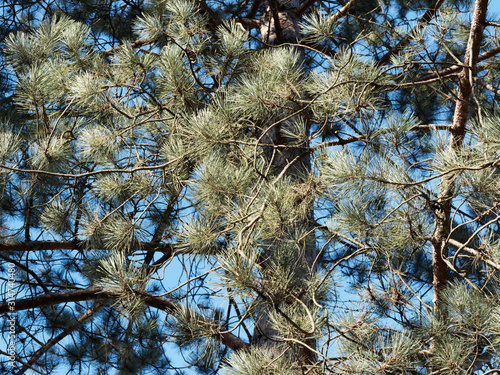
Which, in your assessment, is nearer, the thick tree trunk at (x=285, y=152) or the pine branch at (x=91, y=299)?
the thick tree trunk at (x=285, y=152)

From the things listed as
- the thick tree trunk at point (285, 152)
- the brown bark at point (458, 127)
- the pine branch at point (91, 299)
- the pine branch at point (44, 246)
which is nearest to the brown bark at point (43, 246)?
the pine branch at point (44, 246)

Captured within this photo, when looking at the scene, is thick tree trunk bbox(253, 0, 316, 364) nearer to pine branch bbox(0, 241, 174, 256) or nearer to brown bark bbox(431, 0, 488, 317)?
brown bark bbox(431, 0, 488, 317)

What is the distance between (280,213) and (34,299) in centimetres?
123

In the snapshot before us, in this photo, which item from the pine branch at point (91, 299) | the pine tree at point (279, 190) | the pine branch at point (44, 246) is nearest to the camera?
the pine tree at point (279, 190)

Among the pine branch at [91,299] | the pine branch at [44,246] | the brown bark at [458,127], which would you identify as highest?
the pine branch at [44,246]

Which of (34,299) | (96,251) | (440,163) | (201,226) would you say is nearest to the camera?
(440,163)

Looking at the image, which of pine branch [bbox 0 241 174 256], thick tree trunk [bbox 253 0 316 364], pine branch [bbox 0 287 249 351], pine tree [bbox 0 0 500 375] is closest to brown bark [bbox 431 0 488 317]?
pine tree [bbox 0 0 500 375]

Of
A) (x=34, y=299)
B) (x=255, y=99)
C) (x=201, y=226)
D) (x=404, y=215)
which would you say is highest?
(x=34, y=299)

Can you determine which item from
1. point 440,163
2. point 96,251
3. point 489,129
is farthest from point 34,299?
point 489,129

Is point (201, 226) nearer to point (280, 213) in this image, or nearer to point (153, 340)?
point (280, 213)

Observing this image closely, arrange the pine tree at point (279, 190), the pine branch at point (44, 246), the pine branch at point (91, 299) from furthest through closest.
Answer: the pine branch at point (44, 246) < the pine branch at point (91, 299) < the pine tree at point (279, 190)

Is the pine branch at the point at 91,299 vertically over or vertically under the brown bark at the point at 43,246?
under

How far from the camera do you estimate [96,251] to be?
9.34 feet

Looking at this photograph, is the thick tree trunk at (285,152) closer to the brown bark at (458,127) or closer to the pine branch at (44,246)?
the brown bark at (458,127)
